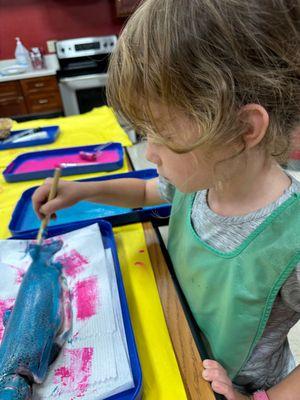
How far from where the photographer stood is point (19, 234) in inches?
26.7

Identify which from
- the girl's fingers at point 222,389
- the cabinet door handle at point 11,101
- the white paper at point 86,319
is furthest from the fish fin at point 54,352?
the cabinet door handle at point 11,101

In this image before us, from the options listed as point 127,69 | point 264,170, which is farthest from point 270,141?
point 127,69

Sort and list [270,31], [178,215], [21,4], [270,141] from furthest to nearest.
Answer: [21,4] → [178,215] → [270,141] → [270,31]

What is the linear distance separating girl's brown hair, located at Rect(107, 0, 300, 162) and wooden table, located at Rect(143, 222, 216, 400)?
26 cm

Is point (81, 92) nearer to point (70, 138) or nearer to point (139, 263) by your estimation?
point (70, 138)

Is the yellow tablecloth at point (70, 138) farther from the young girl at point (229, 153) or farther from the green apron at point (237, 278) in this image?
the green apron at point (237, 278)

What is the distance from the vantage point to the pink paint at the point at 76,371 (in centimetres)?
40

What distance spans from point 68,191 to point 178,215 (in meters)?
0.24

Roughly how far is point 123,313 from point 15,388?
0.57ft

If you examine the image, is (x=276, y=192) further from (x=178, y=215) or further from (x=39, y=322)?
(x=39, y=322)

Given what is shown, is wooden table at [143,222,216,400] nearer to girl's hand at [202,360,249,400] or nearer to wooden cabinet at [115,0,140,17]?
girl's hand at [202,360,249,400]

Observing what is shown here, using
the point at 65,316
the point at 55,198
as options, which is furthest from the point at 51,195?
the point at 65,316

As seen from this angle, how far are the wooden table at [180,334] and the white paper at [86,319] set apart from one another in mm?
73

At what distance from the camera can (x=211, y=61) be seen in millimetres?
336
